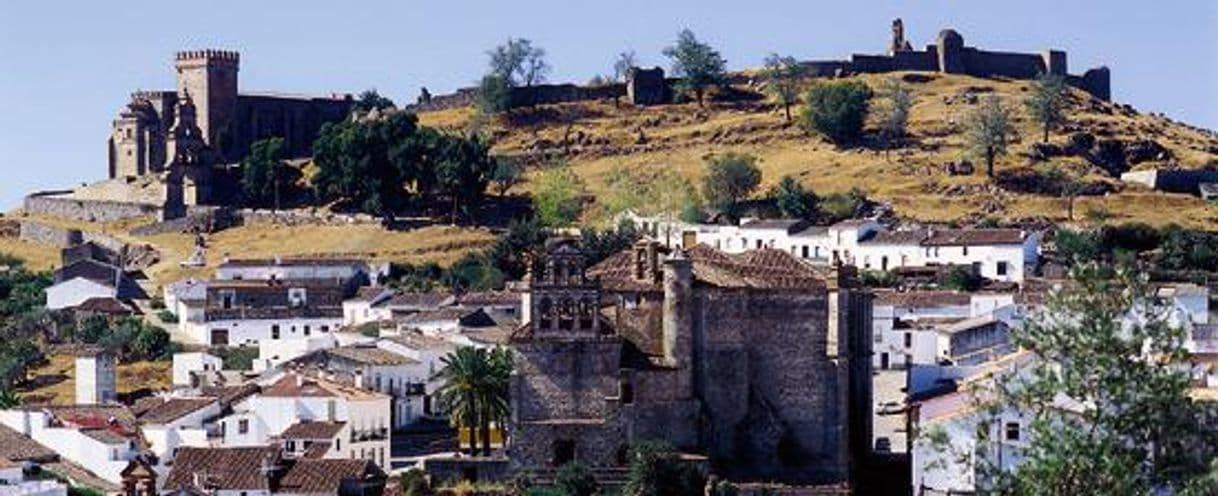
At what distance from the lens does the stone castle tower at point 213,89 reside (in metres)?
100

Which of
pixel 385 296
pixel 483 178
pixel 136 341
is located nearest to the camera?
pixel 136 341

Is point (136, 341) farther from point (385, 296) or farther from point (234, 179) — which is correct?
point (234, 179)

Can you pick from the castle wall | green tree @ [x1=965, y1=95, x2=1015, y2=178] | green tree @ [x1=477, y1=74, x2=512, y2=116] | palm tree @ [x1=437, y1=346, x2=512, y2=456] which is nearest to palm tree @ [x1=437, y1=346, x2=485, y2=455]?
palm tree @ [x1=437, y1=346, x2=512, y2=456]

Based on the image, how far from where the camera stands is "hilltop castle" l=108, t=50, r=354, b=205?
9831cm

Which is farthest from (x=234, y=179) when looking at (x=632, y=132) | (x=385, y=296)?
(x=385, y=296)

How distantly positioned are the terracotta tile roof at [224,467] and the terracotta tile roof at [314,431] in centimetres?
283

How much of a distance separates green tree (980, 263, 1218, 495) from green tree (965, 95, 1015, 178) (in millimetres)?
67583

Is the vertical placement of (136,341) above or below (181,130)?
below

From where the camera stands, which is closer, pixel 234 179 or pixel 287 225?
pixel 287 225

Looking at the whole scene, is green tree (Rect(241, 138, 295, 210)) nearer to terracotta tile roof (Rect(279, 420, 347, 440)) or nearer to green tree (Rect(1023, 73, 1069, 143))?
green tree (Rect(1023, 73, 1069, 143))

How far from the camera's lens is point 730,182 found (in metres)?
88.4

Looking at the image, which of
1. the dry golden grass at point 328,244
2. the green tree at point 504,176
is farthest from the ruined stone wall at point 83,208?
the green tree at point 504,176

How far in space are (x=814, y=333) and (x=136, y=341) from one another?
90.9ft

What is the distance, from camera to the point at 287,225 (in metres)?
89.9
